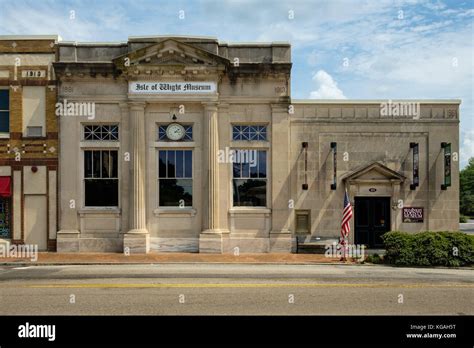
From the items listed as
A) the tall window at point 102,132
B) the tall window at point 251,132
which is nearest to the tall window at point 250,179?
the tall window at point 251,132

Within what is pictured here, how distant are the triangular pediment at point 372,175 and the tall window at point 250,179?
377 cm

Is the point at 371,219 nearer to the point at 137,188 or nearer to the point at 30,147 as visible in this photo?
the point at 137,188

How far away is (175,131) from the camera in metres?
21.2

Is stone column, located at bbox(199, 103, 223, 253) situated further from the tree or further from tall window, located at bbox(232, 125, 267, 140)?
the tree

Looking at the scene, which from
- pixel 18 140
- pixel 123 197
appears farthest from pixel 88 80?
pixel 123 197

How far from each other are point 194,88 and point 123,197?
5597 mm

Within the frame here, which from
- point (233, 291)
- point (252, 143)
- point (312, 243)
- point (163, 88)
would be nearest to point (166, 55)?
point (163, 88)

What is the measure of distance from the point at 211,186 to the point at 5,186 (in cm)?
887

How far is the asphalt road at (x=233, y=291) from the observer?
945 cm

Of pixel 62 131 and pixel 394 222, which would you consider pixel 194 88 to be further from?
pixel 394 222

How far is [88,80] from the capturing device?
69.4ft

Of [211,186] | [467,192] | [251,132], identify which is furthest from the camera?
[467,192]

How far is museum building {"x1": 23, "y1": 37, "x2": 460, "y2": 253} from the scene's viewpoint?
68.2ft

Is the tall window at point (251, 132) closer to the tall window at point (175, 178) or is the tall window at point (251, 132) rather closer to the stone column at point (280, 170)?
the stone column at point (280, 170)
